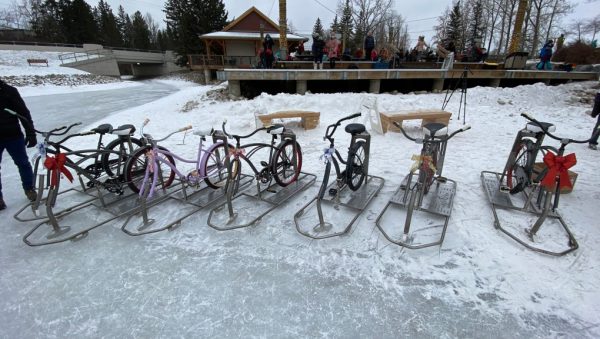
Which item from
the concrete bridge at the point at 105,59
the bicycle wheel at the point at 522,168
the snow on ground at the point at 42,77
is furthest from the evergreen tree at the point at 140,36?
the bicycle wheel at the point at 522,168

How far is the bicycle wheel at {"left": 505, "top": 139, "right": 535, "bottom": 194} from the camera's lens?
10.6 feet

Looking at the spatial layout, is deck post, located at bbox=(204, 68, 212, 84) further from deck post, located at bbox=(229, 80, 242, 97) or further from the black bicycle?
the black bicycle

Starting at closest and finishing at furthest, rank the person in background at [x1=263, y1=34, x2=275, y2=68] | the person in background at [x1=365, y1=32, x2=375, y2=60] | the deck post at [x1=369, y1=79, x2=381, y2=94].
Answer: the deck post at [x1=369, y1=79, x2=381, y2=94] → the person in background at [x1=263, y1=34, x2=275, y2=68] → the person in background at [x1=365, y1=32, x2=375, y2=60]

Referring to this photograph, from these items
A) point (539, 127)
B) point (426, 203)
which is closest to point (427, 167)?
point (426, 203)

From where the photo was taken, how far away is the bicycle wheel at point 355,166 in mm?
3361

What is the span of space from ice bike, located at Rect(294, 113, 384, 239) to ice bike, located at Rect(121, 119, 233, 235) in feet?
4.02

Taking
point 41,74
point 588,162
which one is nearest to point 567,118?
point 588,162

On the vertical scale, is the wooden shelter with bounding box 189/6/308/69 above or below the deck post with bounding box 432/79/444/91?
above

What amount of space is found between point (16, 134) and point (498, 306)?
541cm

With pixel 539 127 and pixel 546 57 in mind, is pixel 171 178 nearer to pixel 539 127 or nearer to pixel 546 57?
pixel 539 127

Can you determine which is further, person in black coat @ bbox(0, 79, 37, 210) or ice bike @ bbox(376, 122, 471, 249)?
person in black coat @ bbox(0, 79, 37, 210)

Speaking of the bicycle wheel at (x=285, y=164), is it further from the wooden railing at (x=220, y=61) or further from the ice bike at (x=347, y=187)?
the wooden railing at (x=220, y=61)

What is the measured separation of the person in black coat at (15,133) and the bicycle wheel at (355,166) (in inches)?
155

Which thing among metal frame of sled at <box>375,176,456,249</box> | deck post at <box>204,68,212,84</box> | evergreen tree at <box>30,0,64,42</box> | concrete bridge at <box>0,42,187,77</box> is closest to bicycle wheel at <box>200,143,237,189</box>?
metal frame of sled at <box>375,176,456,249</box>
